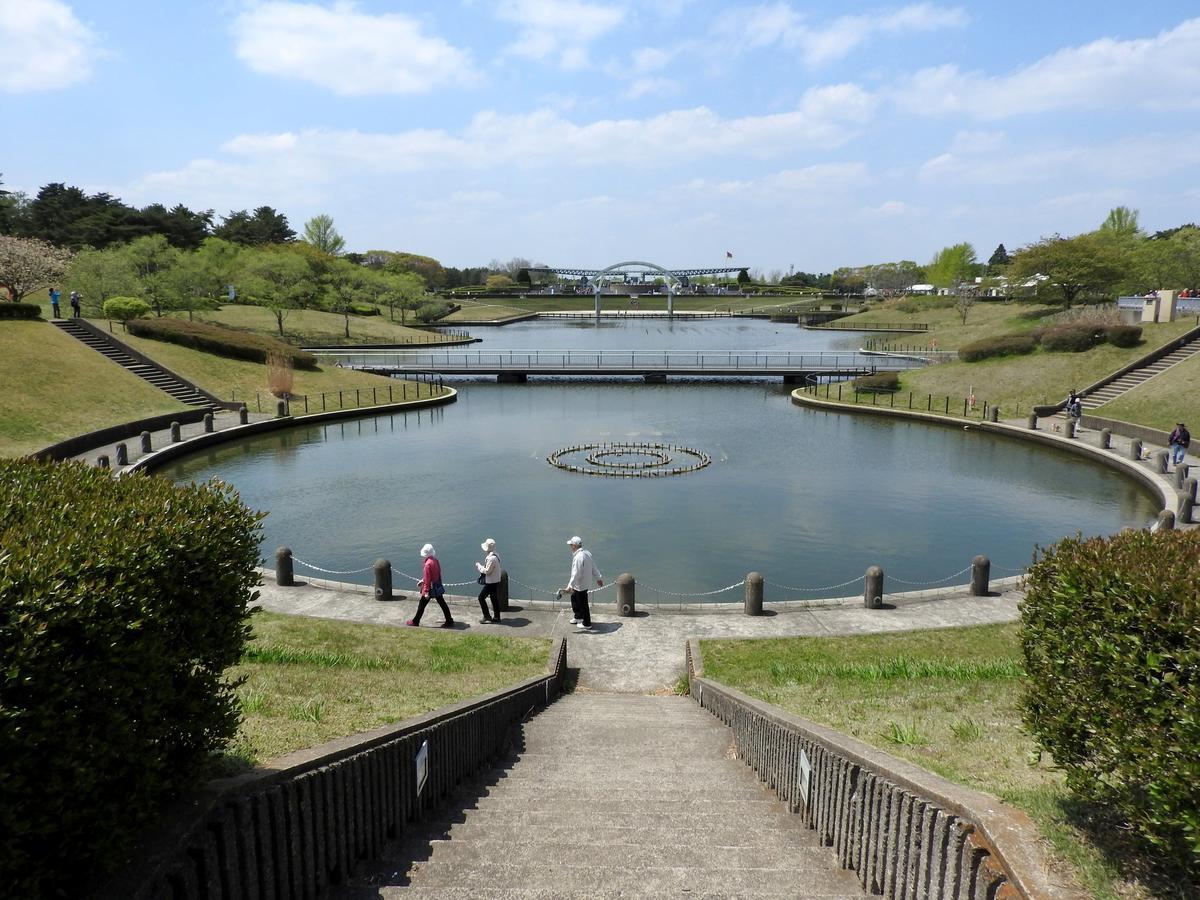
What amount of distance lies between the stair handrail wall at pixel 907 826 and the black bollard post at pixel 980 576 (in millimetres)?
11353

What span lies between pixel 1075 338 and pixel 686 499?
110 ft

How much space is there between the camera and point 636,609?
16.0m

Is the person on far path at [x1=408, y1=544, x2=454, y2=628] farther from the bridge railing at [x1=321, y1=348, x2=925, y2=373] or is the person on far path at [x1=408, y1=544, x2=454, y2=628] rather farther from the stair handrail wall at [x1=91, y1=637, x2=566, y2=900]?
the bridge railing at [x1=321, y1=348, x2=925, y2=373]

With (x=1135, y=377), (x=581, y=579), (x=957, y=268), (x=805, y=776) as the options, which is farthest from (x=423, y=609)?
(x=957, y=268)

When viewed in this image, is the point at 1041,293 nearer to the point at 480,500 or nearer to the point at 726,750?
the point at 480,500

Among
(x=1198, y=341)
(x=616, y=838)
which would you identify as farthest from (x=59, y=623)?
(x=1198, y=341)

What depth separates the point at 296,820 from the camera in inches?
193

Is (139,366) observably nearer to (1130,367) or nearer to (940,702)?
(940,702)

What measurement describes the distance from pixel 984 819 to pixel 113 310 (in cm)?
5725

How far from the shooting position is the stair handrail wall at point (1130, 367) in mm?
39844

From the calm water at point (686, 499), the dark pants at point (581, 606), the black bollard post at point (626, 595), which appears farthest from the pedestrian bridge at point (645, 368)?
the dark pants at point (581, 606)

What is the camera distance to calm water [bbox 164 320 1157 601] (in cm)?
1986

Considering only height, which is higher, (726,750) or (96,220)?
(96,220)

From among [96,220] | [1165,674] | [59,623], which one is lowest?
[1165,674]
